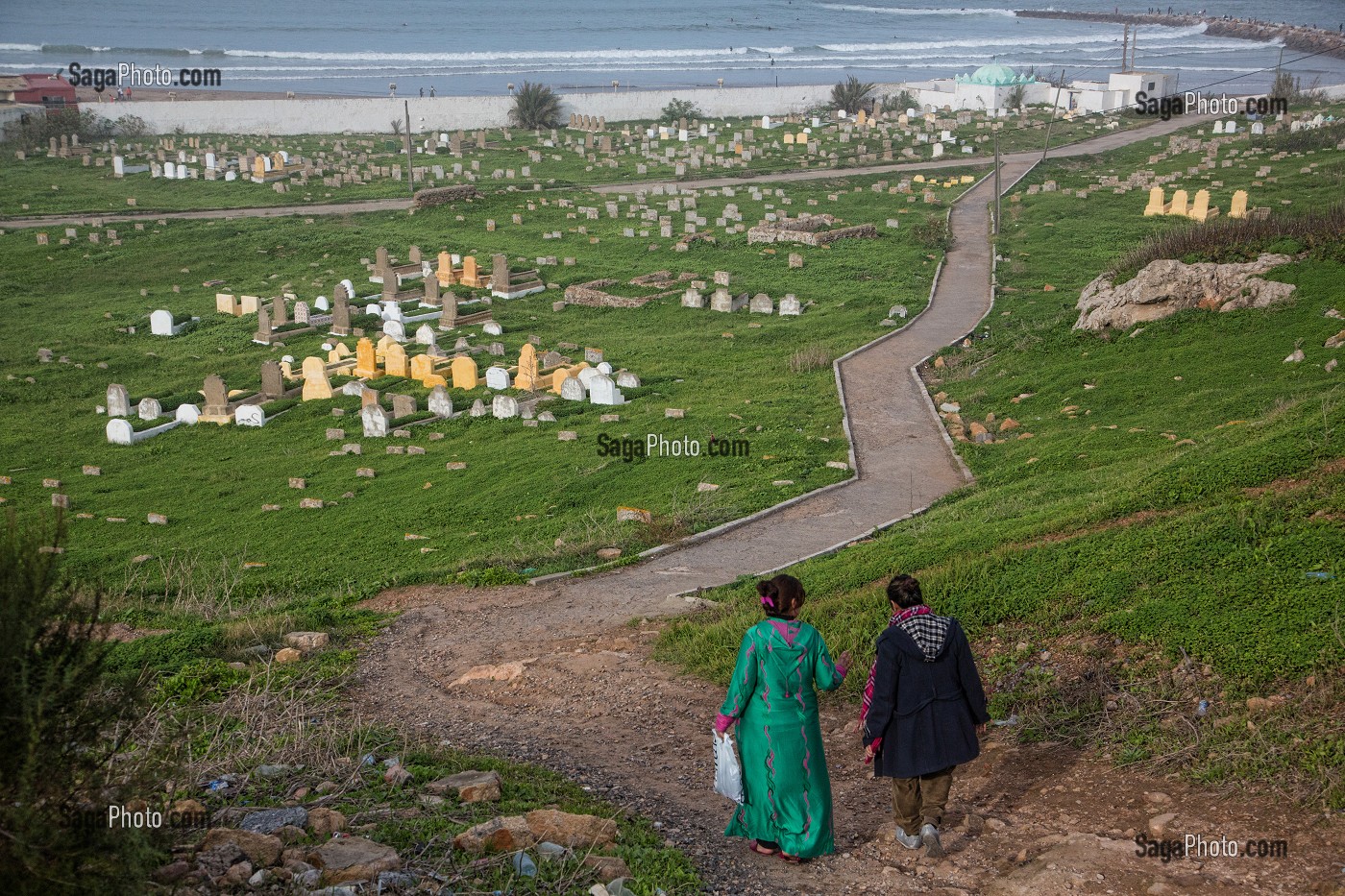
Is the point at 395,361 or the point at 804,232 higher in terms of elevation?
the point at 804,232

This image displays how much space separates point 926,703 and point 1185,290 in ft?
53.9

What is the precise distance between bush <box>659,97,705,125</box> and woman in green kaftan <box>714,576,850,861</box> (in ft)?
225

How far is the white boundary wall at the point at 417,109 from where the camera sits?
67250 mm

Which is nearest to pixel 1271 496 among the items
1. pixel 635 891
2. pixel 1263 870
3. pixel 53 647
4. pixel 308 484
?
pixel 1263 870

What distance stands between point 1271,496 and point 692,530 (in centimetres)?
697

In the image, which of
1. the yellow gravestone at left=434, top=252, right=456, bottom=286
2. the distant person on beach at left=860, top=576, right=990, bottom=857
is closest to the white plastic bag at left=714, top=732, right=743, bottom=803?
the distant person on beach at left=860, top=576, right=990, bottom=857

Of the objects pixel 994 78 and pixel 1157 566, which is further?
pixel 994 78

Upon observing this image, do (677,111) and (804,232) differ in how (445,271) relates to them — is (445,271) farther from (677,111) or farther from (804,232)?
(677,111)

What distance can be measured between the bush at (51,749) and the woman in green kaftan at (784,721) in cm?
318

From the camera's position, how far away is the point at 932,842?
718 centimetres

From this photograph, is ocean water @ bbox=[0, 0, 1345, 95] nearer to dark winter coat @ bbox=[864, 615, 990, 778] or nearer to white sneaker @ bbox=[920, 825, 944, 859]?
dark winter coat @ bbox=[864, 615, 990, 778]

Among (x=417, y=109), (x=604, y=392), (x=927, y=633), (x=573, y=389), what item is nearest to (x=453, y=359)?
(x=573, y=389)

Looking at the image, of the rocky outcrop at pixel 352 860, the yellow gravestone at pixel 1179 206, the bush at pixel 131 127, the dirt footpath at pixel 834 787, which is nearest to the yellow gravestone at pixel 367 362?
the dirt footpath at pixel 834 787
